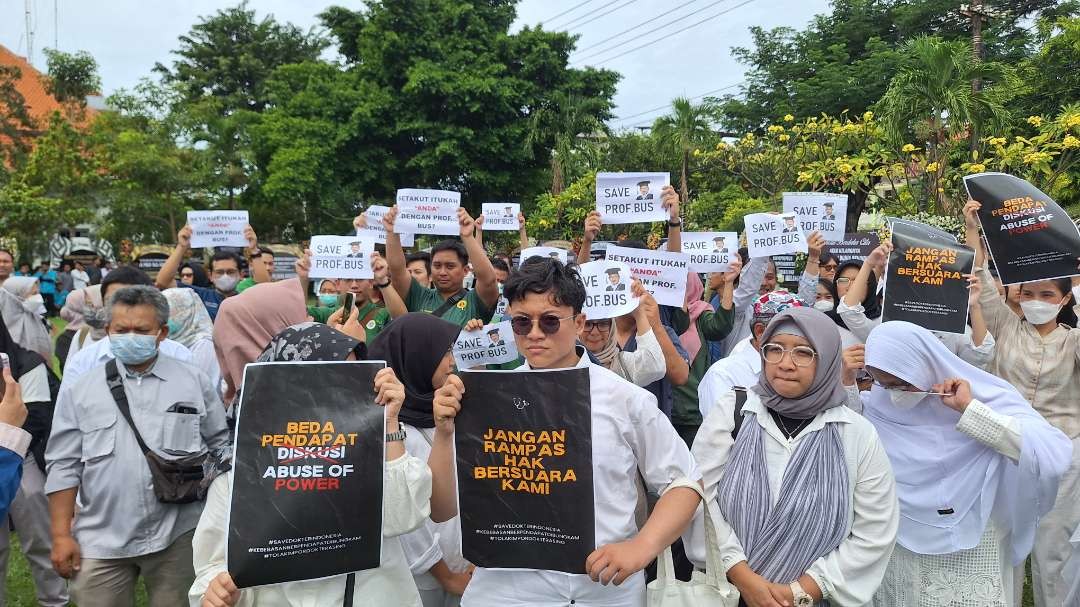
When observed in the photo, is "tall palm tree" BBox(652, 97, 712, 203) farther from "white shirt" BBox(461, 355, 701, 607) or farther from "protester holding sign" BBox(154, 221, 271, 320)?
"white shirt" BBox(461, 355, 701, 607)

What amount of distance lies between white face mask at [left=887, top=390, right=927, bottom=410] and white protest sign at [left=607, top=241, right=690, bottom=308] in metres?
1.79

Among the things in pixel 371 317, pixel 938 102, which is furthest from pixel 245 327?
pixel 938 102

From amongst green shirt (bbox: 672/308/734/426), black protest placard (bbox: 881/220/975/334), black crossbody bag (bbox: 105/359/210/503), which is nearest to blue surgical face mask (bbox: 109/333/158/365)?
black crossbody bag (bbox: 105/359/210/503)

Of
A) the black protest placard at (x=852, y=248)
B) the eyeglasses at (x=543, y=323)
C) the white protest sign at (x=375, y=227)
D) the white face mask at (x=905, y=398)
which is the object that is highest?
the white protest sign at (x=375, y=227)

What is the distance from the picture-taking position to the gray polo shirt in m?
3.74

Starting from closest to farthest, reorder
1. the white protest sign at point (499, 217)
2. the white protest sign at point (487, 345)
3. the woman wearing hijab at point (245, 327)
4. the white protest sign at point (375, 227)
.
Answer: the white protest sign at point (487, 345) < the woman wearing hijab at point (245, 327) < the white protest sign at point (375, 227) < the white protest sign at point (499, 217)

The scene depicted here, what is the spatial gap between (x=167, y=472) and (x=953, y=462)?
3361 millimetres

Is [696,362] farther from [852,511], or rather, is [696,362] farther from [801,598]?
[801,598]

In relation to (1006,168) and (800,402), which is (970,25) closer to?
(1006,168)

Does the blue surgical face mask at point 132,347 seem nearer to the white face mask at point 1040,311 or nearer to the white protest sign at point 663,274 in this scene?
the white protest sign at point 663,274

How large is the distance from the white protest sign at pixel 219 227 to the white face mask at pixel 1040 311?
605 cm

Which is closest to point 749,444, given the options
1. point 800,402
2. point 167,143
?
point 800,402

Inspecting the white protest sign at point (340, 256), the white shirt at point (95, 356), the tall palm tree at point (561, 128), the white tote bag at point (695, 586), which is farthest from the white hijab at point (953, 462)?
the tall palm tree at point (561, 128)

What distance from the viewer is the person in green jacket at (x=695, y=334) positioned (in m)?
5.16
